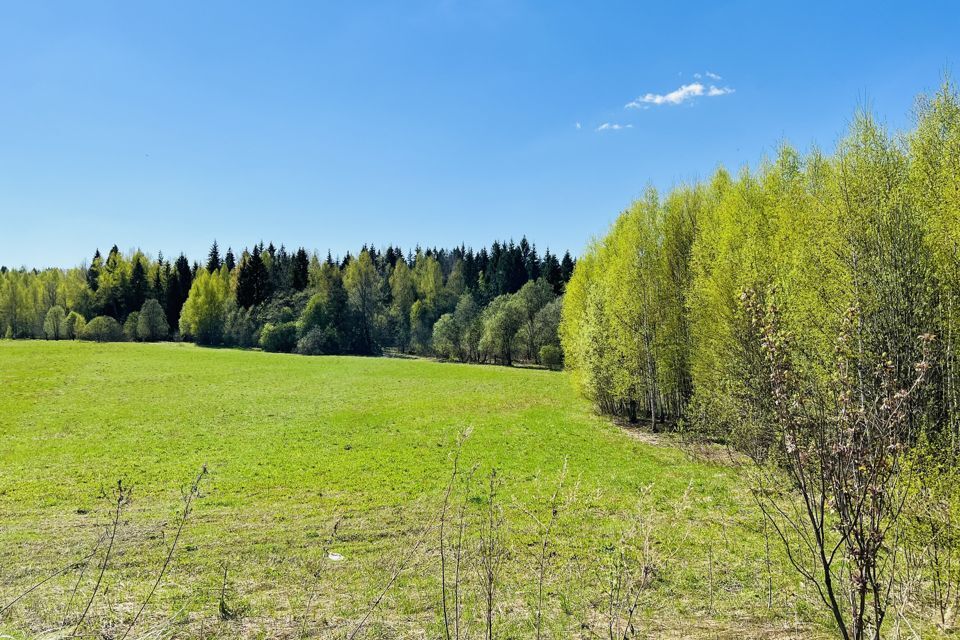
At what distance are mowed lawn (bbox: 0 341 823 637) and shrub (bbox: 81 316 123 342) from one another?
41394mm

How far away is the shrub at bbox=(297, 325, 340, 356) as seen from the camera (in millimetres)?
61625

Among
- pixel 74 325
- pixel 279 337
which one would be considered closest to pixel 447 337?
pixel 279 337

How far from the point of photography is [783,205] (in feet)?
51.2

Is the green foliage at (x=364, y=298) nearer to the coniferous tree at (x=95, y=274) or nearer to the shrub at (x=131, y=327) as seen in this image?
the shrub at (x=131, y=327)

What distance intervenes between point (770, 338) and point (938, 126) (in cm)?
1316

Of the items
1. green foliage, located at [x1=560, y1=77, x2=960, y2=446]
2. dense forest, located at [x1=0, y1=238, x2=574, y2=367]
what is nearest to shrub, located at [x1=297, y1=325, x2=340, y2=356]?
dense forest, located at [x1=0, y1=238, x2=574, y2=367]

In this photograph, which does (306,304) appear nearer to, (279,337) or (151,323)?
(279,337)

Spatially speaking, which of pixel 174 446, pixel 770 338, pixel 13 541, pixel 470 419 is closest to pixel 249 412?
pixel 174 446

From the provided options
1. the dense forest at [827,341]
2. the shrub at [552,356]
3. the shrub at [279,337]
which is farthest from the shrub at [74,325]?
the dense forest at [827,341]

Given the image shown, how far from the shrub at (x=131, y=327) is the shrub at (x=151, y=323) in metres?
0.85

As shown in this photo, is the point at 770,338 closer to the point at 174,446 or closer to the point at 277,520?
the point at 277,520

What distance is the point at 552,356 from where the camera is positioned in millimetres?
50281

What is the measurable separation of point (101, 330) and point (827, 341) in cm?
7823

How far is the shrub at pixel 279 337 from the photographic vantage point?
208 ft
